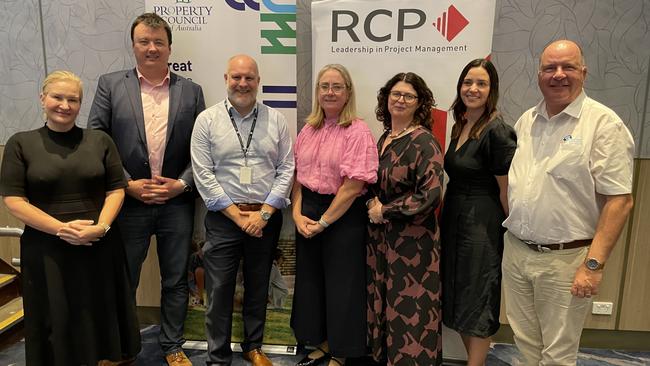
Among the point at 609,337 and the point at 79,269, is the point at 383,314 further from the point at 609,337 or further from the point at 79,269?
the point at 609,337

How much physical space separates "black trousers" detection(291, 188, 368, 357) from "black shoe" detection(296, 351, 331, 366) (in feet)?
0.67

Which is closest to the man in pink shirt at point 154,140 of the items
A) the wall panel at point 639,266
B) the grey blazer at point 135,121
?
the grey blazer at point 135,121

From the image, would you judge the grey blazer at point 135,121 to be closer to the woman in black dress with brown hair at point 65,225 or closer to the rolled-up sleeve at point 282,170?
the woman in black dress with brown hair at point 65,225

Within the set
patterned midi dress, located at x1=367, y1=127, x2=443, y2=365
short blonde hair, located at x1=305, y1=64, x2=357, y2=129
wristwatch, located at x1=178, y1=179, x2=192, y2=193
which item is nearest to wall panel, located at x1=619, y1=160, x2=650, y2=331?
patterned midi dress, located at x1=367, y1=127, x2=443, y2=365

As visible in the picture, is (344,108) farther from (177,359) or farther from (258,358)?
(177,359)

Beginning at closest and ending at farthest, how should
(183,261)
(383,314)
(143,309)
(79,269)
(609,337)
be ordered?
(79,269) → (383,314) → (183,261) → (609,337) → (143,309)

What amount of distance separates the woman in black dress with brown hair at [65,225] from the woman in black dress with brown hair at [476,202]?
1.77 metres

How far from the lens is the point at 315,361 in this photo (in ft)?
9.51

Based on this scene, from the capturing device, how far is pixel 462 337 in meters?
2.68

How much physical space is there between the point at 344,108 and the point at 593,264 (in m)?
1.47

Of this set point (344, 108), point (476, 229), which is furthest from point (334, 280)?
point (344, 108)

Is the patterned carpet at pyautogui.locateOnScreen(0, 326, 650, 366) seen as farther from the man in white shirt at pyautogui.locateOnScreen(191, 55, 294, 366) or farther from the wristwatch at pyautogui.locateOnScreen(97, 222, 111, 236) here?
the wristwatch at pyautogui.locateOnScreen(97, 222, 111, 236)

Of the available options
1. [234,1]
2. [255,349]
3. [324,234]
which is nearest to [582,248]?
[324,234]

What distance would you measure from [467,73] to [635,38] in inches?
54.5
